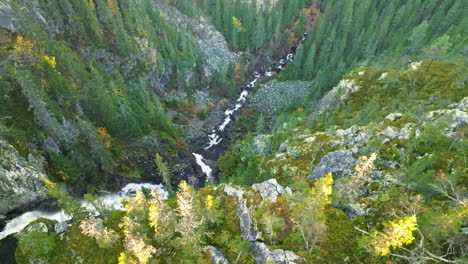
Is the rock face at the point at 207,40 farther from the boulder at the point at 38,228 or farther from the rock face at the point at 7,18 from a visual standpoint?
the boulder at the point at 38,228

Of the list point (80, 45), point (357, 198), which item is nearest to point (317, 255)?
point (357, 198)

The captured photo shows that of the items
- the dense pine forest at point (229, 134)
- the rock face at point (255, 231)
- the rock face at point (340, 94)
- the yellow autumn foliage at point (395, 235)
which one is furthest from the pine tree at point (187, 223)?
the rock face at point (340, 94)

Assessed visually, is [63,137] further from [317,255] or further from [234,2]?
[234,2]

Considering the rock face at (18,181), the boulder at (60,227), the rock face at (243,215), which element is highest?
the rock face at (243,215)

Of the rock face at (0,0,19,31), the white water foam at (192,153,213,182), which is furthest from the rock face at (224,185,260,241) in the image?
the rock face at (0,0,19,31)

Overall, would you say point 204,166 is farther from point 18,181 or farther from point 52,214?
point 18,181

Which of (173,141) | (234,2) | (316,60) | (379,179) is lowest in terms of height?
(173,141)

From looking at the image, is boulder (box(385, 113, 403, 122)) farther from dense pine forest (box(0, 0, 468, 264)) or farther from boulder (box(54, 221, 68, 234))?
boulder (box(54, 221, 68, 234))
